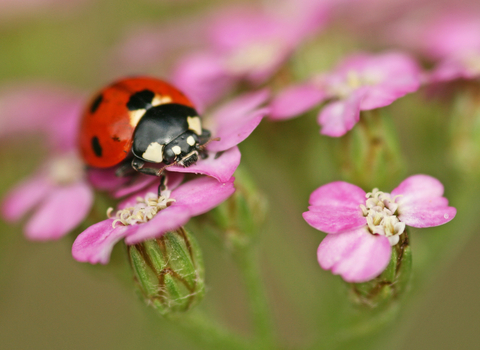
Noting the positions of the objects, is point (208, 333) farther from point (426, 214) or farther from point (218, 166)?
point (426, 214)

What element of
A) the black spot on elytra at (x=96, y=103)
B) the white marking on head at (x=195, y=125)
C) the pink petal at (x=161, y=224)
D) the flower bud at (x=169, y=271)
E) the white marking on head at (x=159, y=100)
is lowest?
the flower bud at (x=169, y=271)

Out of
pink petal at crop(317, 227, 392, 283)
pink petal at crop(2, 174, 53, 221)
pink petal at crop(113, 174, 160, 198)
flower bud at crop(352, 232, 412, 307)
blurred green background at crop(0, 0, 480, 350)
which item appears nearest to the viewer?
pink petal at crop(317, 227, 392, 283)

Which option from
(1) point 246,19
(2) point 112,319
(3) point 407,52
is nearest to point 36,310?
(2) point 112,319

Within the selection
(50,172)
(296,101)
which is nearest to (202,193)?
(296,101)

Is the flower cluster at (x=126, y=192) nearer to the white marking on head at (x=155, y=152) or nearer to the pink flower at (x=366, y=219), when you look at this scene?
the white marking on head at (x=155, y=152)

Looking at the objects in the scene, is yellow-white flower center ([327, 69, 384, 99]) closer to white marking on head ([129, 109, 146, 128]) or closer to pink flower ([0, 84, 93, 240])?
white marking on head ([129, 109, 146, 128])

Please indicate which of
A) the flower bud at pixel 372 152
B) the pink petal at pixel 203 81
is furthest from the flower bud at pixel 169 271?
the pink petal at pixel 203 81

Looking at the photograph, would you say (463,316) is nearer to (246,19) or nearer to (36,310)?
(246,19)

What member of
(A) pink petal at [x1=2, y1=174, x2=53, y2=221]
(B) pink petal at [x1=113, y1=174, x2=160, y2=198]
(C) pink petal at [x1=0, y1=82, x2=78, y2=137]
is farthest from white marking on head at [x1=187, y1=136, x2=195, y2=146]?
(C) pink petal at [x1=0, y1=82, x2=78, y2=137]
